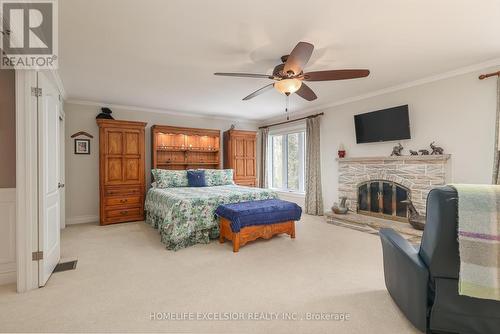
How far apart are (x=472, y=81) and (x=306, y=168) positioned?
324cm

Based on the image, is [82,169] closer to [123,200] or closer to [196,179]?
[123,200]

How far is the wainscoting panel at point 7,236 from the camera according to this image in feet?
7.86

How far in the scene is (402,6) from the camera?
203cm

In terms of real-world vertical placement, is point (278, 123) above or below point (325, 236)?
above

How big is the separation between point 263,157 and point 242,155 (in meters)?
0.88

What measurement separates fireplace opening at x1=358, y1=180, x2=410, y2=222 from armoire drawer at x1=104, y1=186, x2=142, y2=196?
4647mm

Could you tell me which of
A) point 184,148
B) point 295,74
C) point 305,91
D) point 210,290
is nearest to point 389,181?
point 305,91

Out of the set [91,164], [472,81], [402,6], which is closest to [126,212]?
[91,164]

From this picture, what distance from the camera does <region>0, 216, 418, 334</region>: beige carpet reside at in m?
1.79

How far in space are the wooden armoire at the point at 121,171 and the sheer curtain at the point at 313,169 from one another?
374 cm

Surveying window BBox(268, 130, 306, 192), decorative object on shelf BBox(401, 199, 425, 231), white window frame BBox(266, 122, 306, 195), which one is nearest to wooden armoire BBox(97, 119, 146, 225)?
white window frame BBox(266, 122, 306, 195)

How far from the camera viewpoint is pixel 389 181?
433cm

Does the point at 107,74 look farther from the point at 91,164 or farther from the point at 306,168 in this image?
the point at 306,168

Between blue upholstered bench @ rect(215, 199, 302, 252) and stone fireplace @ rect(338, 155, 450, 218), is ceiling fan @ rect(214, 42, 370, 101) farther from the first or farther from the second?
stone fireplace @ rect(338, 155, 450, 218)
